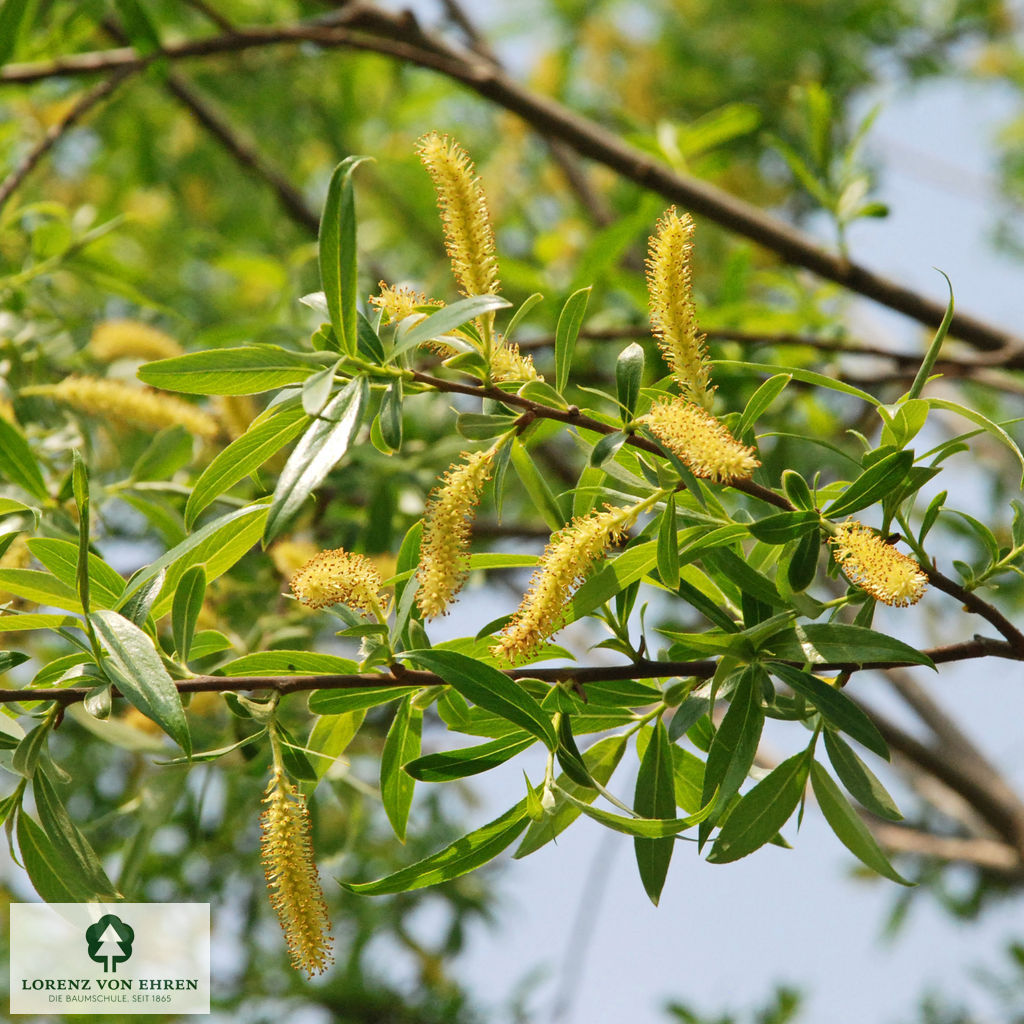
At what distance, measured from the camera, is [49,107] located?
2.82 m

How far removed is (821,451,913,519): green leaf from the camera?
80cm

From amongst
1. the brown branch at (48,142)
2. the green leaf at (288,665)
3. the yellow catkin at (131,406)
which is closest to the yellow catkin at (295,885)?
the green leaf at (288,665)

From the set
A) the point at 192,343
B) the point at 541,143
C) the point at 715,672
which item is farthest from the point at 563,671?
the point at 541,143

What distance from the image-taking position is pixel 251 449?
83 cm

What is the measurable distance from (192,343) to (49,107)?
1.28 meters

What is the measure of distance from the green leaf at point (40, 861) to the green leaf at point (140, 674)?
222 mm

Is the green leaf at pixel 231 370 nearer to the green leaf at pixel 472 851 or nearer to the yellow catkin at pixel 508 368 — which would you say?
the yellow catkin at pixel 508 368

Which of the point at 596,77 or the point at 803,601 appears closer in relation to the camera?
the point at 803,601

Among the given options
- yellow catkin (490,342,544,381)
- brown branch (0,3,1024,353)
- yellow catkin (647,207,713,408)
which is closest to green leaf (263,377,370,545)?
yellow catkin (490,342,544,381)

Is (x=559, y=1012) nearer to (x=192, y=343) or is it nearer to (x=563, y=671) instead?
(x=192, y=343)

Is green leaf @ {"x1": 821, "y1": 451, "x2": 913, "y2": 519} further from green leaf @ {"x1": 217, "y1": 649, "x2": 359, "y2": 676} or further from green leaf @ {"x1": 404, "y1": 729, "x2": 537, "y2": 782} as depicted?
green leaf @ {"x1": 217, "y1": 649, "x2": 359, "y2": 676}

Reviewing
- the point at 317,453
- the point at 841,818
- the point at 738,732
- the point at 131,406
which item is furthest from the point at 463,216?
the point at 131,406

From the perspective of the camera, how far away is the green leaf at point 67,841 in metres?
0.87

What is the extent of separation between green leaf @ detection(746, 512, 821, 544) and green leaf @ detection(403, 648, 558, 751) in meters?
0.21
